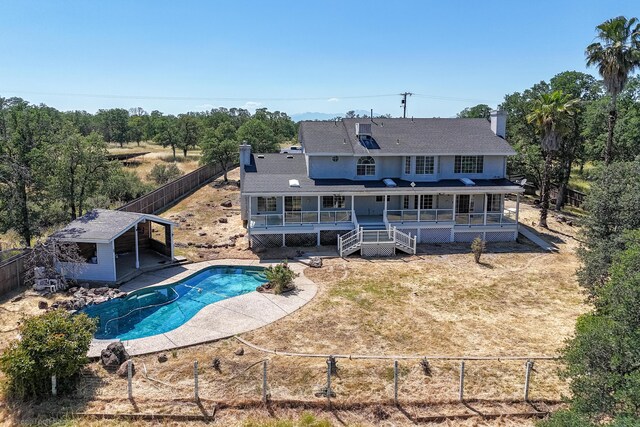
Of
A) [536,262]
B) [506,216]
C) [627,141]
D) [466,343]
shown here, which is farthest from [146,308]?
[627,141]

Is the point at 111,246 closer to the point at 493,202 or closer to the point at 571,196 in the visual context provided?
the point at 493,202

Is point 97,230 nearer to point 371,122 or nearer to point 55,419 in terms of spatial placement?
point 55,419

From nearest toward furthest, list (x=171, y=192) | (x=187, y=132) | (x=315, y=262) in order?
(x=315, y=262) < (x=171, y=192) < (x=187, y=132)

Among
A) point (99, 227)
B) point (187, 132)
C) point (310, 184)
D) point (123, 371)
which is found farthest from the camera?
point (187, 132)

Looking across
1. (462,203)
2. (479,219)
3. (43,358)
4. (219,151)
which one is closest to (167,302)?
(43,358)

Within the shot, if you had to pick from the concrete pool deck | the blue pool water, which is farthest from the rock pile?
the concrete pool deck

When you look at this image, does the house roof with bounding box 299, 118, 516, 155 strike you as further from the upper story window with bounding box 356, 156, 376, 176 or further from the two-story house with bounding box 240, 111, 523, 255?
the upper story window with bounding box 356, 156, 376, 176
